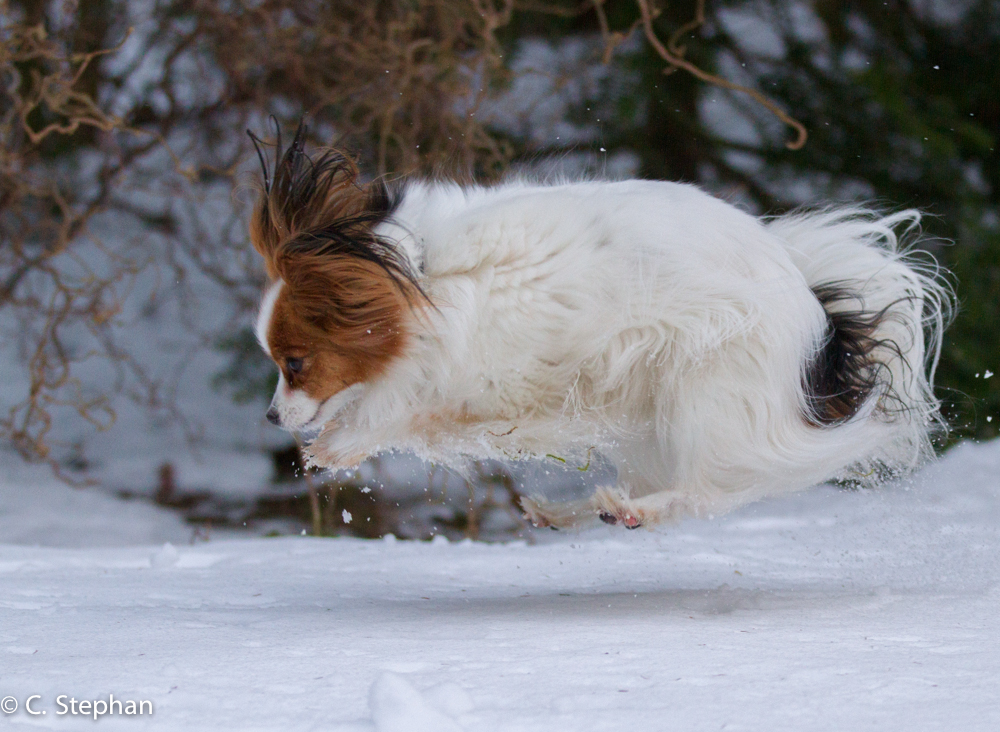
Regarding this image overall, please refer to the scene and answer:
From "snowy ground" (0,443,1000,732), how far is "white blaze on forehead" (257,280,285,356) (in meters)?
0.82

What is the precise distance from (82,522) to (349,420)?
439cm

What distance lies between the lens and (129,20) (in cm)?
680

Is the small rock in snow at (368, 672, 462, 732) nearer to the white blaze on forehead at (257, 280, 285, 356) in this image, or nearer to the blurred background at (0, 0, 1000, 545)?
the white blaze on forehead at (257, 280, 285, 356)

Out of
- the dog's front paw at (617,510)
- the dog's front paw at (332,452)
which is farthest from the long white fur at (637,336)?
the dog's front paw at (332,452)

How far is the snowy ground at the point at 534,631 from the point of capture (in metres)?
1.86

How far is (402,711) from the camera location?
1.75m

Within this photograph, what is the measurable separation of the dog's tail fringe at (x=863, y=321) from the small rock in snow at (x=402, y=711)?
1.65m

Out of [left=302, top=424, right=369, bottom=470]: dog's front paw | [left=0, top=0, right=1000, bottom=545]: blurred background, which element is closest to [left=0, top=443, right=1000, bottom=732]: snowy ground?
[left=302, top=424, right=369, bottom=470]: dog's front paw

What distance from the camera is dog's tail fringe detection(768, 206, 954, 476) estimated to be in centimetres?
308

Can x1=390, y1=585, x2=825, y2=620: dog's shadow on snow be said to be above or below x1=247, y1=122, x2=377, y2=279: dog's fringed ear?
below

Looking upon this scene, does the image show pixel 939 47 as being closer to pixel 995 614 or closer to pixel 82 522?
pixel 995 614

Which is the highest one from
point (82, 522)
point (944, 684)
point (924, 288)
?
point (924, 288)

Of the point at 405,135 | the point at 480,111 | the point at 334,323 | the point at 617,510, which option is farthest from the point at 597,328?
the point at 480,111

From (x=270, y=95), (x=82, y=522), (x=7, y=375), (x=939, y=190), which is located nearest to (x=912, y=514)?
(x=939, y=190)
